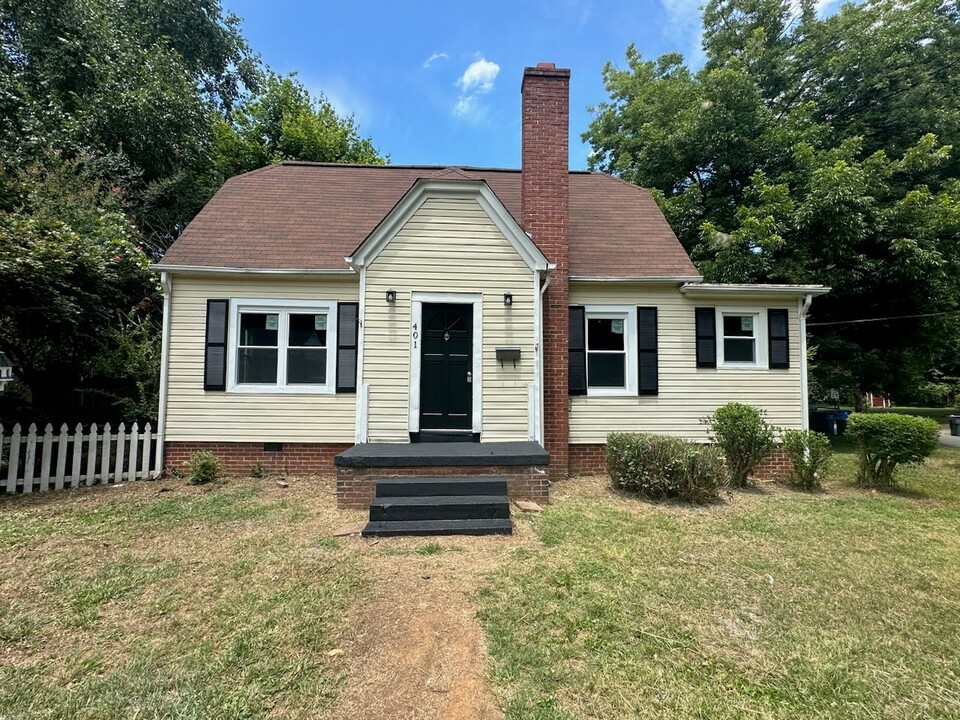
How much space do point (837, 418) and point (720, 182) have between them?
881 centimetres

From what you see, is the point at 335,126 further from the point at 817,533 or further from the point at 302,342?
the point at 817,533

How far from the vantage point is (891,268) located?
11.4m

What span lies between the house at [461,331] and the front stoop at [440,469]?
1.52 feet

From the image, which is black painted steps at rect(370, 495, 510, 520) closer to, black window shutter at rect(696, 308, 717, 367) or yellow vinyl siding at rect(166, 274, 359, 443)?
yellow vinyl siding at rect(166, 274, 359, 443)

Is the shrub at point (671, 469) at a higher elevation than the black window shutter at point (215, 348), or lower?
lower

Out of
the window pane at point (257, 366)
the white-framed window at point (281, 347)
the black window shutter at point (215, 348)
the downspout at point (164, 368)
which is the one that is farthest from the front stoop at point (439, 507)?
the downspout at point (164, 368)

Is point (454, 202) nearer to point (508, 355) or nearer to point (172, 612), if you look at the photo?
point (508, 355)

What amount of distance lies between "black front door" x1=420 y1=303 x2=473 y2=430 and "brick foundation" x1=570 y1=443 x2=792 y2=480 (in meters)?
2.15

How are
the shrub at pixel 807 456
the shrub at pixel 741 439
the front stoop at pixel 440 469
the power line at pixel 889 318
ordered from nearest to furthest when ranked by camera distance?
the front stoop at pixel 440 469, the shrub at pixel 741 439, the shrub at pixel 807 456, the power line at pixel 889 318

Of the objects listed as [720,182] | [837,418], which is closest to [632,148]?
[720,182]

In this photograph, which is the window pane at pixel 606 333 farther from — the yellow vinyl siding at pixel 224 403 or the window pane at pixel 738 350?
the yellow vinyl siding at pixel 224 403

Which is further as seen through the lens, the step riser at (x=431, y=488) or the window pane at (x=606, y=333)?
the window pane at (x=606, y=333)

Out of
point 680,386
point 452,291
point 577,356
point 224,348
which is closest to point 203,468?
point 224,348

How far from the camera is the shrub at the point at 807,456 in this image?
272 inches
